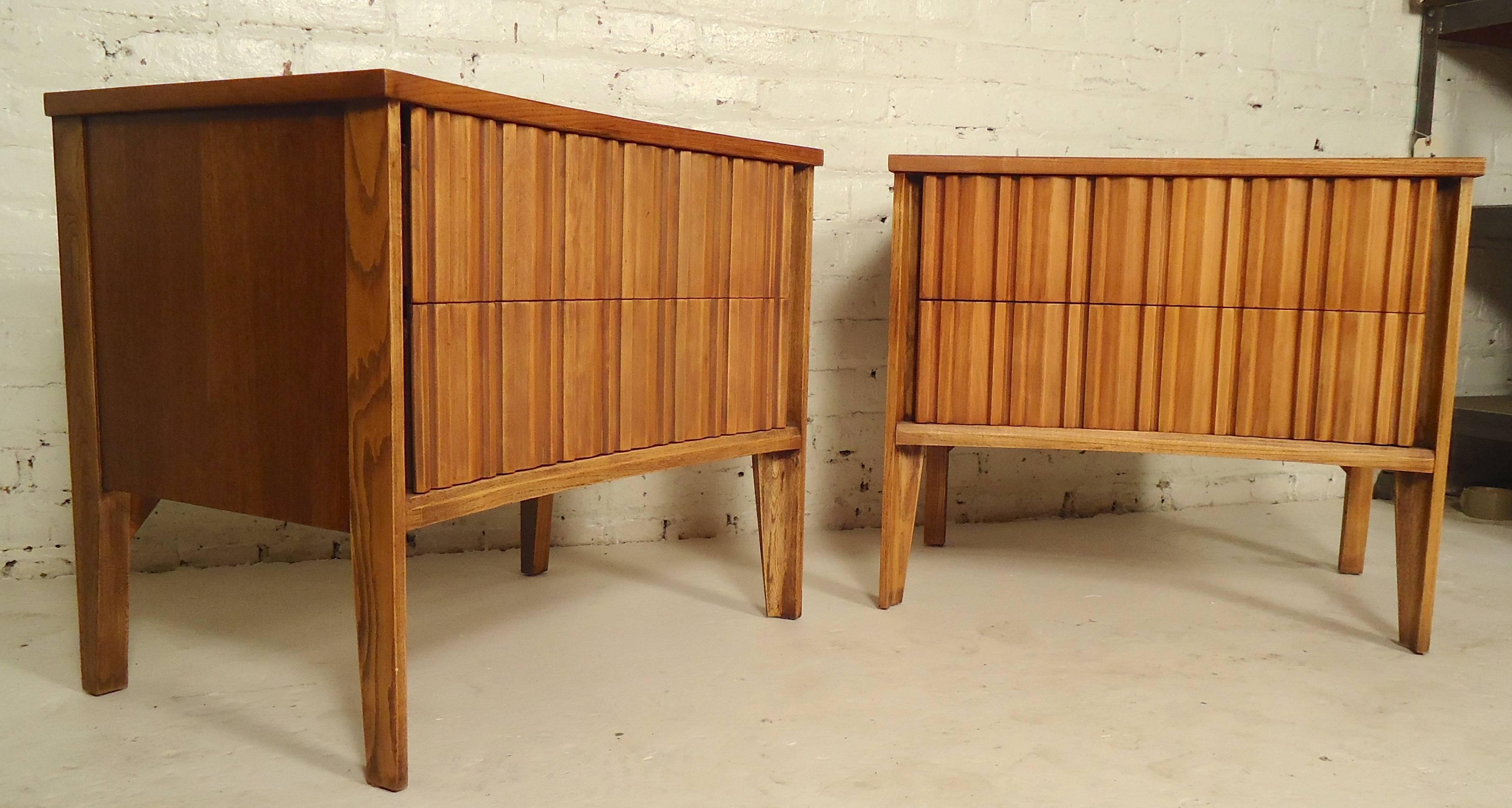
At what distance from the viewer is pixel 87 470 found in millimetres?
1319

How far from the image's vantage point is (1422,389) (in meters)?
1.60

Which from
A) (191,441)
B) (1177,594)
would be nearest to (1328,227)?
(1177,594)

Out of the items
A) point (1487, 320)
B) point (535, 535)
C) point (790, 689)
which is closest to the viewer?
point (790, 689)

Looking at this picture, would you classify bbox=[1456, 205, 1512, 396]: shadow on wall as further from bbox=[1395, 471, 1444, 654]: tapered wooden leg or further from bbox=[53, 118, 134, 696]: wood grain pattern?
bbox=[53, 118, 134, 696]: wood grain pattern

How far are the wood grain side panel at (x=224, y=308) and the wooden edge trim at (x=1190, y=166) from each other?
2.77 feet

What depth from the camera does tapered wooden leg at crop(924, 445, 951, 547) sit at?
7.16 feet

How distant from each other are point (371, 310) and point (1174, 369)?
1157 millimetres

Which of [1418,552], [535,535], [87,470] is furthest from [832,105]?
[87,470]

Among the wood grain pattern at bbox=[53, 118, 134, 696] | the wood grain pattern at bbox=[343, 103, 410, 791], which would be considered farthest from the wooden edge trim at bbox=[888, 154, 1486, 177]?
the wood grain pattern at bbox=[53, 118, 134, 696]

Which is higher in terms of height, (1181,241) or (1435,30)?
(1435,30)

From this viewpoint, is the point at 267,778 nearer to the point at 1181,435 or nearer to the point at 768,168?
the point at 768,168

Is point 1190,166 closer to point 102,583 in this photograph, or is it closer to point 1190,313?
point 1190,313

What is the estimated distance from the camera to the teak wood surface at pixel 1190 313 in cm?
159

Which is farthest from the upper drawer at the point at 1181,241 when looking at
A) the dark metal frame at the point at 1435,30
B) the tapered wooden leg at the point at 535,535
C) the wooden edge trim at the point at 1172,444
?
the dark metal frame at the point at 1435,30
